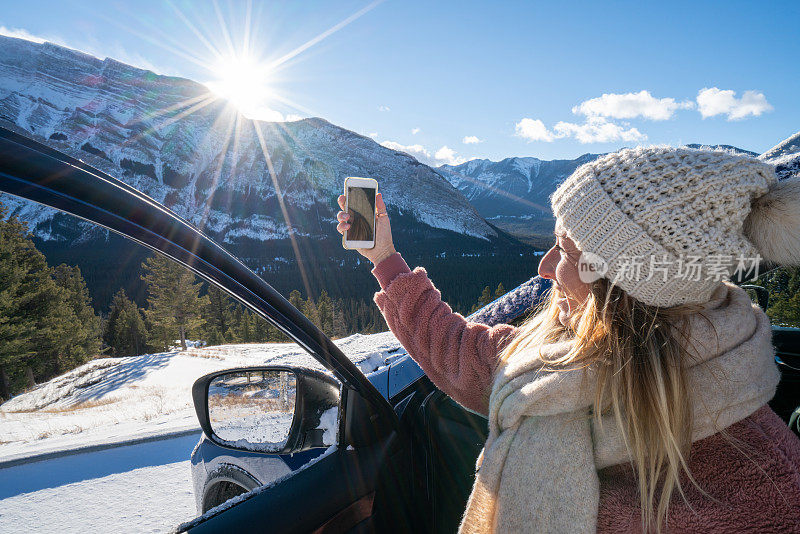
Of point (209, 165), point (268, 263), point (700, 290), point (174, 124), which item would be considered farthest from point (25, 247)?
point (174, 124)

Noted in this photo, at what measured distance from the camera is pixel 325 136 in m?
199

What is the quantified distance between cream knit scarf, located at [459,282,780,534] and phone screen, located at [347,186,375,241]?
0.91m

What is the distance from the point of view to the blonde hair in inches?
35.4

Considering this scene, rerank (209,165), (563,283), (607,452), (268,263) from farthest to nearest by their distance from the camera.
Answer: (209,165), (268,263), (563,283), (607,452)

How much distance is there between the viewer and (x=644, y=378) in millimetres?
978

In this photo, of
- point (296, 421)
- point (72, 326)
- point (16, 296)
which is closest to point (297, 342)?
point (296, 421)

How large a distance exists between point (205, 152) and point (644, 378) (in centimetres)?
19350

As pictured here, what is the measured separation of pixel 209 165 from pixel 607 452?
617 ft

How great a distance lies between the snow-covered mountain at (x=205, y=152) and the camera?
153375 mm

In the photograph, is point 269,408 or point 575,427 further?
point 269,408

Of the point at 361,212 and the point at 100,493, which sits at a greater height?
the point at 361,212

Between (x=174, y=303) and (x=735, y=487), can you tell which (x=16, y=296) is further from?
(x=735, y=487)

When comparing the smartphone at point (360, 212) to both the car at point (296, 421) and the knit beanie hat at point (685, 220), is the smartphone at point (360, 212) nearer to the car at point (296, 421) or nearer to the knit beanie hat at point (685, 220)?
the car at point (296, 421)

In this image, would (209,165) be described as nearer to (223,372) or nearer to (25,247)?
(25,247)
